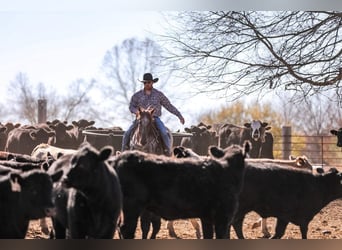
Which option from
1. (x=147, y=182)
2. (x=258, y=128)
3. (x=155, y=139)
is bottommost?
(x=147, y=182)

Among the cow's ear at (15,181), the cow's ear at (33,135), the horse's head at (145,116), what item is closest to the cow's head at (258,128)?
the horse's head at (145,116)

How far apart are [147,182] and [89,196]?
511 mm

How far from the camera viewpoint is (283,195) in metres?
5.95

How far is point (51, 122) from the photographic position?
20.4 feet

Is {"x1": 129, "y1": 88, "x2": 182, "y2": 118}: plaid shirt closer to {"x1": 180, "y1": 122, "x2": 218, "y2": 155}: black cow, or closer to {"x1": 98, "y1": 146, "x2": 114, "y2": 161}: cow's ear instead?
{"x1": 180, "y1": 122, "x2": 218, "y2": 155}: black cow

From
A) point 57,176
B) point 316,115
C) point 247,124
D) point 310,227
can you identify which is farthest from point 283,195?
point 57,176

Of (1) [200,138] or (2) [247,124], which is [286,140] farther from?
(1) [200,138]

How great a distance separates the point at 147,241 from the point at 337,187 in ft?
5.73

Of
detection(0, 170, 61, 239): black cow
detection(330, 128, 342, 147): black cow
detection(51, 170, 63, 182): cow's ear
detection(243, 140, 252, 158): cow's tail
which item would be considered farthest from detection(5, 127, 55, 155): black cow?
detection(330, 128, 342, 147): black cow

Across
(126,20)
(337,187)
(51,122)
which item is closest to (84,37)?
(126,20)

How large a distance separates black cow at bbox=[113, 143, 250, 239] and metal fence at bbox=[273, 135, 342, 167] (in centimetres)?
89

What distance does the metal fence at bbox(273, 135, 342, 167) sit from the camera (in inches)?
252

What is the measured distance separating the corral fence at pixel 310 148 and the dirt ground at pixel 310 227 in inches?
17.6

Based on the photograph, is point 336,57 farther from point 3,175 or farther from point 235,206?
point 3,175
